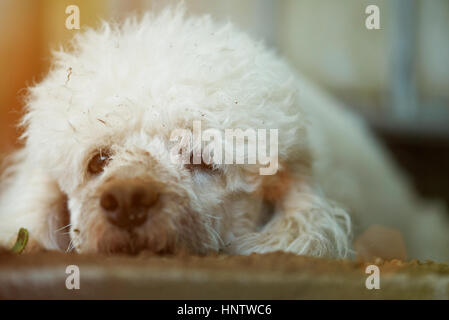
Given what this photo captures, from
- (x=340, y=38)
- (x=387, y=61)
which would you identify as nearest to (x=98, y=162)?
(x=340, y=38)

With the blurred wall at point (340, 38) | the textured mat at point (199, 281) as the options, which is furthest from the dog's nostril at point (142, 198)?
the blurred wall at point (340, 38)

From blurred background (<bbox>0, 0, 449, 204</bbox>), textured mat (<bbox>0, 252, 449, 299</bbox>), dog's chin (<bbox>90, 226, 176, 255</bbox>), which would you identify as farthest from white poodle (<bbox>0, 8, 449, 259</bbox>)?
blurred background (<bbox>0, 0, 449, 204</bbox>)

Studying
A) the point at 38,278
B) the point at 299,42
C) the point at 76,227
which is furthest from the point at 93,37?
the point at 299,42

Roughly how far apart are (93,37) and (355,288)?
3.47ft

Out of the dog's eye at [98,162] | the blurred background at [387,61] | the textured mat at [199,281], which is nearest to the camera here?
the textured mat at [199,281]

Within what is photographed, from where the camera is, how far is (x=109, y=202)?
1.16 meters

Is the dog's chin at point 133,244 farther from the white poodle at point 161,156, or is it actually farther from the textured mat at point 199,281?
the textured mat at point 199,281

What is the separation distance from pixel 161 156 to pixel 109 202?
225 millimetres

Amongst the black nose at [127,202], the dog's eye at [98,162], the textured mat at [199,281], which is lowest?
the textured mat at [199,281]

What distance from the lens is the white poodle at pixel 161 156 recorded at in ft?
4.02

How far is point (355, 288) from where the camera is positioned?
3.09 ft

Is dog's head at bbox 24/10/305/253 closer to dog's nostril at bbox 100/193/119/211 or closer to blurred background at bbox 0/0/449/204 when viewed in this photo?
dog's nostril at bbox 100/193/119/211

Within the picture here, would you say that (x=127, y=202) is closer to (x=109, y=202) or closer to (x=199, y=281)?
(x=109, y=202)
